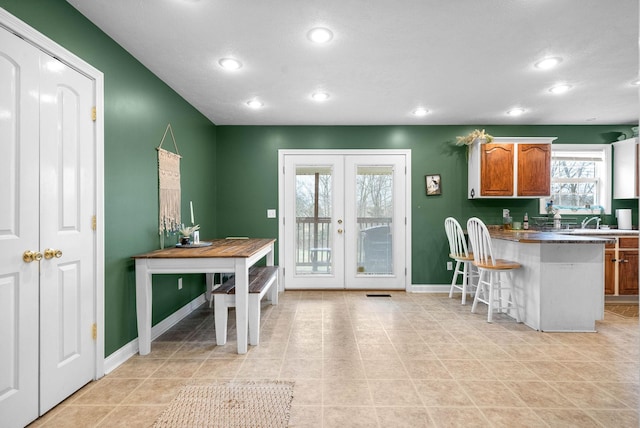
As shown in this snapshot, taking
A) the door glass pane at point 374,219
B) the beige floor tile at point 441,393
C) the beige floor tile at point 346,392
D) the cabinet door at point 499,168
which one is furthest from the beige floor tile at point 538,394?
the cabinet door at point 499,168

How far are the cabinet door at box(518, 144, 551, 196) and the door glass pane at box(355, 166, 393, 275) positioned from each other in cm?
174

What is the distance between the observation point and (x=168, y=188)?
3328mm

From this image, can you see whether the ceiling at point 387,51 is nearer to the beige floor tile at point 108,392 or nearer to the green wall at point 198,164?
the green wall at point 198,164

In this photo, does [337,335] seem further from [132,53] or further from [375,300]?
[132,53]

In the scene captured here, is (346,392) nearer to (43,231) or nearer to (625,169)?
(43,231)

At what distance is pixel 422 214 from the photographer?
4891mm

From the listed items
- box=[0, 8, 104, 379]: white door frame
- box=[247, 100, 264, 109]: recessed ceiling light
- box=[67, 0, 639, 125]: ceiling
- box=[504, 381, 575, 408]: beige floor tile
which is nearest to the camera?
box=[504, 381, 575, 408]: beige floor tile

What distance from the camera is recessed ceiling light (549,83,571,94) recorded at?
3.43 m

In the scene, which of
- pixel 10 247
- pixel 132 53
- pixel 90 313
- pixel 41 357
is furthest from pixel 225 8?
pixel 41 357

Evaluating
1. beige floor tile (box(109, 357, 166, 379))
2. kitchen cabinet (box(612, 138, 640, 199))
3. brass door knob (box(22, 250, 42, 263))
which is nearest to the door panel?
beige floor tile (box(109, 357, 166, 379))

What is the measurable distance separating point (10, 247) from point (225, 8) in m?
1.82

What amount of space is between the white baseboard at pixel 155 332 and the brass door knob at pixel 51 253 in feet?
2.96

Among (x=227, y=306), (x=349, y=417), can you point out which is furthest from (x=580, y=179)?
(x=227, y=306)

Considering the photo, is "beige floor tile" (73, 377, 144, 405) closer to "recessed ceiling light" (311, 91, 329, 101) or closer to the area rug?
the area rug
